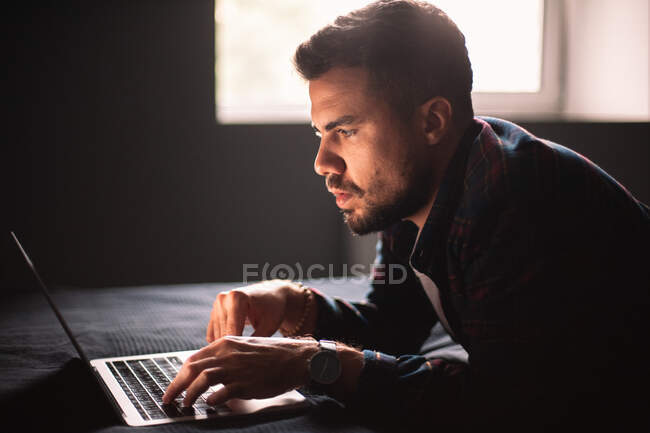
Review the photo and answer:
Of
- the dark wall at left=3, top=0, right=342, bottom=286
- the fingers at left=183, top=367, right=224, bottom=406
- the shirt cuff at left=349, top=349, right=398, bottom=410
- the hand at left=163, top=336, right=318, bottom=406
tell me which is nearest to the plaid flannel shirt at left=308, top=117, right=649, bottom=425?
the shirt cuff at left=349, top=349, right=398, bottom=410

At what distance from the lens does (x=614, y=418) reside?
0.92 meters

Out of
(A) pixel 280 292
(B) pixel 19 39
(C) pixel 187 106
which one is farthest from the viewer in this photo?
(C) pixel 187 106

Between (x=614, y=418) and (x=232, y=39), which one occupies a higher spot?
(x=232, y=39)

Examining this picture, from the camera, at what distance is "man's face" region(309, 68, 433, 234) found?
1.23 m

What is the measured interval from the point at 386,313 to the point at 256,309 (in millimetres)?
322

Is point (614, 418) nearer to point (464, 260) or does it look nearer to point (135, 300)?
point (464, 260)

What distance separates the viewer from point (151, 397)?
0.97m

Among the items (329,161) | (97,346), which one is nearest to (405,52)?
(329,161)

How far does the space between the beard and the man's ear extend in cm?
Answer: 7

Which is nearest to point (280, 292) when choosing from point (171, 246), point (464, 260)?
point (464, 260)

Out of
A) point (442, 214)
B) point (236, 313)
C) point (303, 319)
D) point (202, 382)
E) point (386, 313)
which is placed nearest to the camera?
point (202, 382)

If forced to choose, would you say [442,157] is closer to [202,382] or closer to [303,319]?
[303,319]

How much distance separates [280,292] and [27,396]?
0.50m

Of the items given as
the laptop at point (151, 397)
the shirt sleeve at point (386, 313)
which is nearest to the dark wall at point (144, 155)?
the shirt sleeve at point (386, 313)
